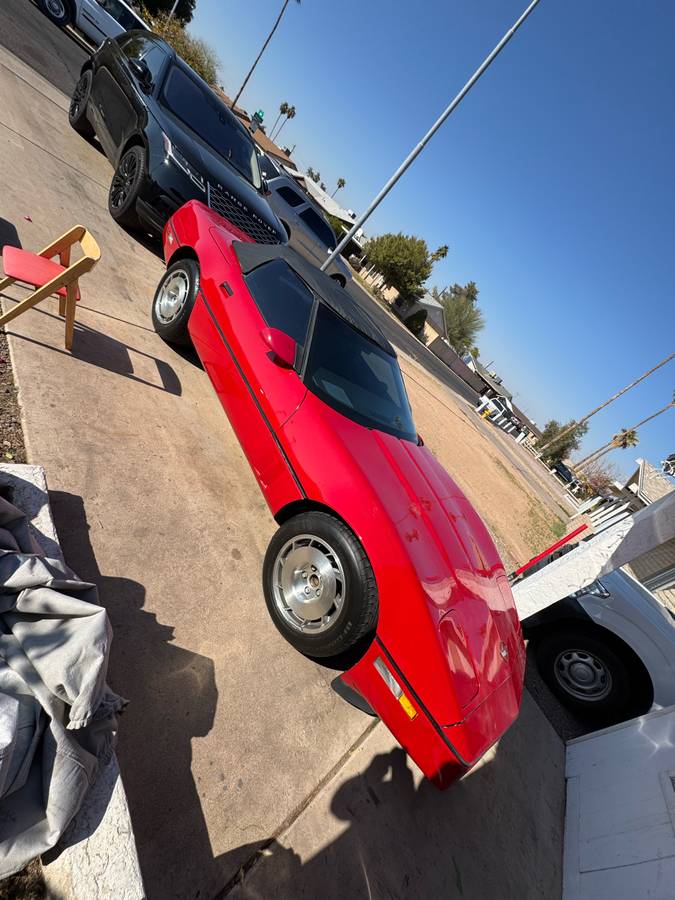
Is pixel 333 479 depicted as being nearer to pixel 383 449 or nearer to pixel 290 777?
pixel 383 449

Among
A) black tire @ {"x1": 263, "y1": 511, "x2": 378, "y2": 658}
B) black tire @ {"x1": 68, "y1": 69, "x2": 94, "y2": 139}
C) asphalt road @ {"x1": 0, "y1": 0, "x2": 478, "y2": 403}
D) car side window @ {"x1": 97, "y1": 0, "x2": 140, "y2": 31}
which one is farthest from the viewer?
car side window @ {"x1": 97, "y1": 0, "x2": 140, "y2": 31}

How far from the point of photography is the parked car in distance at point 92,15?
31.4 ft

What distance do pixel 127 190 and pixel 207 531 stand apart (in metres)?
4.00

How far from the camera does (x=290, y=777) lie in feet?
6.77

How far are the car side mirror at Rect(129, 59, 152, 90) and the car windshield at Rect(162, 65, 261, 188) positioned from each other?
0.19 m

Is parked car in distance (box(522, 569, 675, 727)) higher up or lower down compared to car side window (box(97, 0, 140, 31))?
lower down

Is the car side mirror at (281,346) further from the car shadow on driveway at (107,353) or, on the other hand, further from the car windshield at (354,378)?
the car shadow on driveway at (107,353)

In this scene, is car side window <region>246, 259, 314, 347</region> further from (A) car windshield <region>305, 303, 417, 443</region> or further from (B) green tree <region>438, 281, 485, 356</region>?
(B) green tree <region>438, 281, 485, 356</region>

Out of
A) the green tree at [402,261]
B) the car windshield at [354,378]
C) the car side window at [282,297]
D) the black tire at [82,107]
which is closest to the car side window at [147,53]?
the black tire at [82,107]

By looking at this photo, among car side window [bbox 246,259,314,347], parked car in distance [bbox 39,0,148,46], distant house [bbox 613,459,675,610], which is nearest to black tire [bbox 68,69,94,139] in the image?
car side window [bbox 246,259,314,347]

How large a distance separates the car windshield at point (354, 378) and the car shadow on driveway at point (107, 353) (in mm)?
1397

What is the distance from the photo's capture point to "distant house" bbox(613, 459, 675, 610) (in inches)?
133

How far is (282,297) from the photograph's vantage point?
326cm

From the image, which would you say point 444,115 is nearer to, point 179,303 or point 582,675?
point 179,303
